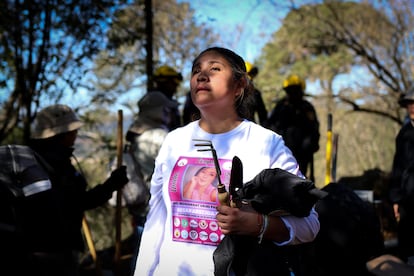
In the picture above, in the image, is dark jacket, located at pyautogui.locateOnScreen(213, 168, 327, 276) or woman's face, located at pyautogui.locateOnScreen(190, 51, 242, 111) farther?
woman's face, located at pyautogui.locateOnScreen(190, 51, 242, 111)

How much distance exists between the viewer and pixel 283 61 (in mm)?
29734

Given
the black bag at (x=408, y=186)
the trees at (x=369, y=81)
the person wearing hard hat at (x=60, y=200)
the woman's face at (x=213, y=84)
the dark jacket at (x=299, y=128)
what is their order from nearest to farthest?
the woman's face at (x=213, y=84) → the person wearing hard hat at (x=60, y=200) → the black bag at (x=408, y=186) → the dark jacket at (x=299, y=128) → the trees at (x=369, y=81)

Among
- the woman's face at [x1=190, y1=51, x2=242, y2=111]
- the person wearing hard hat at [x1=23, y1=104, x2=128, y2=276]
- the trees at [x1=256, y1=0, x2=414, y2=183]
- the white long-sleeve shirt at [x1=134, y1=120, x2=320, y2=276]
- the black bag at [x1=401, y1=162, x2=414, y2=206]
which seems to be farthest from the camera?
the trees at [x1=256, y1=0, x2=414, y2=183]

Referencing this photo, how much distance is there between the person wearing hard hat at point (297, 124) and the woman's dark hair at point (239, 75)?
130 inches

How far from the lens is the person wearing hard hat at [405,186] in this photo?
441cm

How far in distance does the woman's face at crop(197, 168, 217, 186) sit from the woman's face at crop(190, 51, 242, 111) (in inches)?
10.4

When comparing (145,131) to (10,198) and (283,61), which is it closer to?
(10,198)

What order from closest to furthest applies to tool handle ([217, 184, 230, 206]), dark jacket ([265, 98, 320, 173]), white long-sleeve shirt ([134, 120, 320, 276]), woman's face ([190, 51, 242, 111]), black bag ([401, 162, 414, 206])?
tool handle ([217, 184, 230, 206]) → white long-sleeve shirt ([134, 120, 320, 276]) → woman's face ([190, 51, 242, 111]) → black bag ([401, 162, 414, 206]) → dark jacket ([265, 98, 320, 173])

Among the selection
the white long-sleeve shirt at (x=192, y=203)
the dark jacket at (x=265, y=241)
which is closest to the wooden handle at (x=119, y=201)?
the white long-sleeve shirt at (x=192, y=203)

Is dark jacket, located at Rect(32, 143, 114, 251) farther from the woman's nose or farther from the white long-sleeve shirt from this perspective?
the woman's nose

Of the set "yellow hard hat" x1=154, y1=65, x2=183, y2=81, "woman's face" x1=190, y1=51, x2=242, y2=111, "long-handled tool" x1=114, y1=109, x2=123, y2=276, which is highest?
"yellow hard hat" x1=154, y1=65, x2=183, y2=81

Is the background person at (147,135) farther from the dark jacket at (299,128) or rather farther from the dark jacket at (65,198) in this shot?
the dark jacket at (299,128)

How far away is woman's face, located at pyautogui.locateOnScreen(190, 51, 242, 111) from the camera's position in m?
1.81

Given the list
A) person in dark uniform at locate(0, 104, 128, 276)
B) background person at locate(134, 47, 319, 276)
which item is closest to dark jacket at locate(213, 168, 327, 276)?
background person at locate(134, 47, 319, 276)
